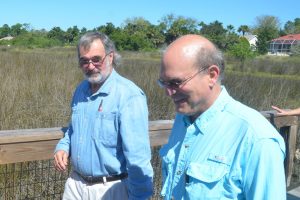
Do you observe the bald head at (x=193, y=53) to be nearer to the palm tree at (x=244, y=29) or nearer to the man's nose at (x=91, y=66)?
the man's nose at (x=91, y=66)

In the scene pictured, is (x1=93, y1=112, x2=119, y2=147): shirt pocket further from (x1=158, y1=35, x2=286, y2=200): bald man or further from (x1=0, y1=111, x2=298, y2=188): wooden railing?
(x1=158, y1=35, x2=286, y2=200): bald man

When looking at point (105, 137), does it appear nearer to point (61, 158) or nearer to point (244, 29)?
point (61, 158)

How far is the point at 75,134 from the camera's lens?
2521 millimetres

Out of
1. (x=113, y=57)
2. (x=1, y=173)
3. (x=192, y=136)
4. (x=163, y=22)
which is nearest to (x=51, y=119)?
(x=1, y=173)

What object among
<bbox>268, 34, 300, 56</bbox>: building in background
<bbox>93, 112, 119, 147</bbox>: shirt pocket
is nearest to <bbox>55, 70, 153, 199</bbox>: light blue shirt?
<bbox>93, 112, 119, 147</bbox>: shirt pocket

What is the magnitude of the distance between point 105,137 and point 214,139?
985 millimetres

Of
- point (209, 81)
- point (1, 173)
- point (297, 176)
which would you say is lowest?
point (297, 176)

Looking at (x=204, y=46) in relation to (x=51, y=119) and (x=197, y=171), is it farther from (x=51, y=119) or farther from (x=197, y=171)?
(x=51, y=119)

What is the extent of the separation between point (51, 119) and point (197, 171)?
3.84 meters

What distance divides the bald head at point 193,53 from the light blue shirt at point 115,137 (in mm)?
848

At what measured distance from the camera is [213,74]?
61.1 inches

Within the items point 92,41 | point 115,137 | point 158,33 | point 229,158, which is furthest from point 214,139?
point 158,33

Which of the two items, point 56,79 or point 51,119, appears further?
point 56,79

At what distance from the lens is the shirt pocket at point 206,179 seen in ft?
4.83
